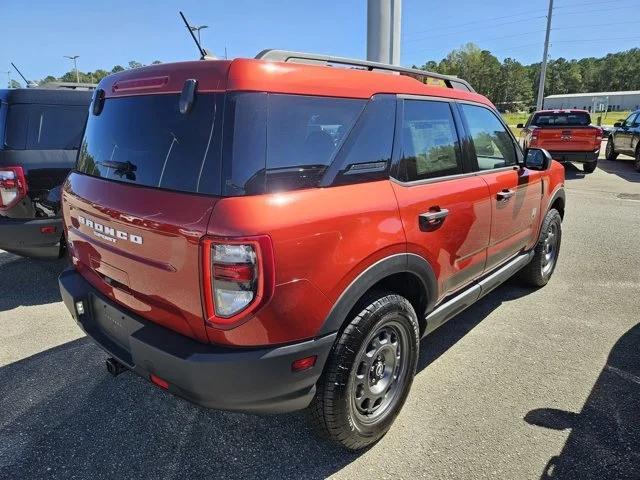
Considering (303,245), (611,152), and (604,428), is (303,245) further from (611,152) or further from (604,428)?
(611,152)

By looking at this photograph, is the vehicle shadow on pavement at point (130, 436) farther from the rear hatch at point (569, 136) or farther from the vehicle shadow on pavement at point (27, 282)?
the rear hatch at point (569, 136)

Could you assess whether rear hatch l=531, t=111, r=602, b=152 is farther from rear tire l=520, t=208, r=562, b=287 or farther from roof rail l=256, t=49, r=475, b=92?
roof rail l=256, t=49, r=475, b=92

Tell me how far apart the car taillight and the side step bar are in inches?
156

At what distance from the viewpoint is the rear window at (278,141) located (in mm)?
1854

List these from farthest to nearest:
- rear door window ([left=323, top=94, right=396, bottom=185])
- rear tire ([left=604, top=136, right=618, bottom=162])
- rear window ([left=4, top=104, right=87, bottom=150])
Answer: rear tire ([left=604, top=136, right=618, bottom=162]), rear window ([left=4, top=104, right=87, bottom=150]), rear door window ([left=323, top=94, right=396, bottom=185])

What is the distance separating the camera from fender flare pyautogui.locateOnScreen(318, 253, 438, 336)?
2076 millimetres

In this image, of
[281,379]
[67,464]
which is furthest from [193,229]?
[67,464]

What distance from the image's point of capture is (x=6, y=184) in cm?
439

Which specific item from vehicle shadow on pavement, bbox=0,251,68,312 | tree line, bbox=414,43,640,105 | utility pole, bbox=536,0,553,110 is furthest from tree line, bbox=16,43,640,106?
vehicle shadow on pavement, bbox=0,251,68,312

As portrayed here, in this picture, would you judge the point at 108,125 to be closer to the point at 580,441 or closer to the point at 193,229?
the point at 193,229

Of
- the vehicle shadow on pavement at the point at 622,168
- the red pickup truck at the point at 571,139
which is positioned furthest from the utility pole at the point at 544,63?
the red pickup truck at the point at 571,139

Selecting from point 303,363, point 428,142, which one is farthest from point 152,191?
point 428,142

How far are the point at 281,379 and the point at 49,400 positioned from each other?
1875 millimetres

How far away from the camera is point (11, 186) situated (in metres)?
4.40
